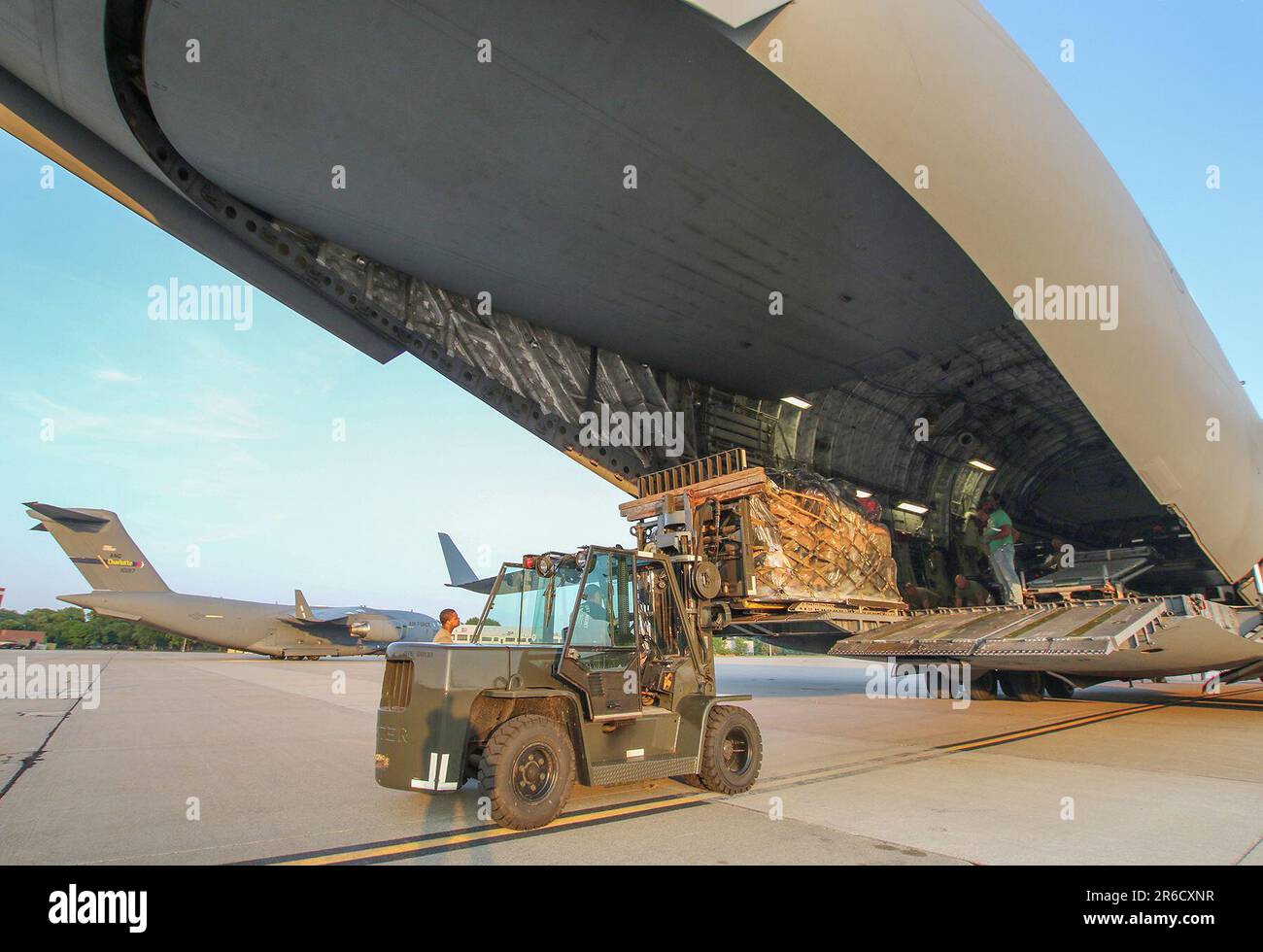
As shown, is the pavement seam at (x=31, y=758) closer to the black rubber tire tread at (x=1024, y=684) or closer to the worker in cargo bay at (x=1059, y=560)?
the black rubber tire tread at (x=1024, y=684)

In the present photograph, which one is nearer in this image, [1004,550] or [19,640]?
[1004,550]

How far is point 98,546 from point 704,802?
36896mm

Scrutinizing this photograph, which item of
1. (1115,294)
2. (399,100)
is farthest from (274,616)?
(1115,294)

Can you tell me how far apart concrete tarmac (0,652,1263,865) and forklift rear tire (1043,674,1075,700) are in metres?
4.13

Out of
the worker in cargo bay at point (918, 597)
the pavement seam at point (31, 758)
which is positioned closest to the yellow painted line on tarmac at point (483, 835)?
the pavement seam at point (31, 758)

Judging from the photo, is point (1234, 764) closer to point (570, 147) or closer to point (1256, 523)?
point (1256, 523)

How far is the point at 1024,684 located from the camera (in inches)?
577

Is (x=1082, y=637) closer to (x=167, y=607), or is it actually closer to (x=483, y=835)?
(x=483, y=835)

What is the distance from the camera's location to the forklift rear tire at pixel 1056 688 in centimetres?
1517

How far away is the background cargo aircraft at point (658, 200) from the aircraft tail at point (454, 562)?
2652 cm

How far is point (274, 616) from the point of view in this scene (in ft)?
115

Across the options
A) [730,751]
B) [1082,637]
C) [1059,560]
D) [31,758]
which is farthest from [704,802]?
[1059,560]

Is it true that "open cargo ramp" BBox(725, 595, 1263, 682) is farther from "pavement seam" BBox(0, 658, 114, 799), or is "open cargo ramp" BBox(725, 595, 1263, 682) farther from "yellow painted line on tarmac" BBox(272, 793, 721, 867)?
"pavement seam" BBox(0, 658, 114, 799)

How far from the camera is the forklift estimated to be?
15.9 ft
